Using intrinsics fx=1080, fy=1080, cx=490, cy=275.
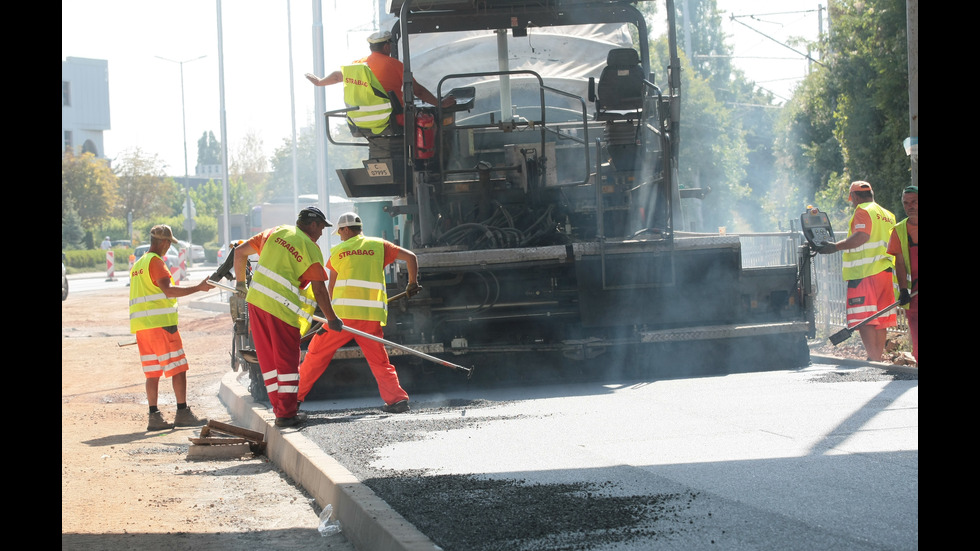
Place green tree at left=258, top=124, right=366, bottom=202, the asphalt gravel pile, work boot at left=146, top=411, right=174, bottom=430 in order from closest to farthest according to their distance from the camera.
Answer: the asphalt gravel pile < work boot at left=146, top=411, right=174, bottom=430 < green tree at left=258, top=124, right=366, bottom=202

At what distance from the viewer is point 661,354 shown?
8.99 m

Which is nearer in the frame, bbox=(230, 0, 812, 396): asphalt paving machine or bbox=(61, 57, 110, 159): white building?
bbox=(230, 0, 812, 396): asphalt paving machine

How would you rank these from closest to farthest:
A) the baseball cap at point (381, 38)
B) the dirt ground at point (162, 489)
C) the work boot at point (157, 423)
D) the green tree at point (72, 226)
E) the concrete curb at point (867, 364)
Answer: the dirt ground at point (162, 489)
the concrete curb at point (867, 364)
the baseball cap at point (381, 38)
the work boot at point (157, 423)
the green tree at point (72, 226)

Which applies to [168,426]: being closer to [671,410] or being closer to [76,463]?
[76,463]

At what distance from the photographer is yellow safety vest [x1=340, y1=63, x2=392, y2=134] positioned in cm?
855

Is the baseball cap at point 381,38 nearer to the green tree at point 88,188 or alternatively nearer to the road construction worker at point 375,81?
the road construction worker at point 375,81

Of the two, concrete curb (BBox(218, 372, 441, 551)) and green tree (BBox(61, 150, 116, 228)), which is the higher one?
green tree (BBox(61, 150, 116, 228))

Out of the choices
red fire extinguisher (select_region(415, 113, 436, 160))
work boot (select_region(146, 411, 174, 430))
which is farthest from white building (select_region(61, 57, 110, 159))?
red fire extinguisher (select_region(415, 113, 436, 160))

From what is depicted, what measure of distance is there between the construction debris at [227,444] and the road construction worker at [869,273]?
5044 mm

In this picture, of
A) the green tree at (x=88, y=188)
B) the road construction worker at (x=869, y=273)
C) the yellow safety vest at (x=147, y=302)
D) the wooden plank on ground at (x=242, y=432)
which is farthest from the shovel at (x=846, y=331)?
the green tree at (x=88, y=188)

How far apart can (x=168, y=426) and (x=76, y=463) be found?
1598mm

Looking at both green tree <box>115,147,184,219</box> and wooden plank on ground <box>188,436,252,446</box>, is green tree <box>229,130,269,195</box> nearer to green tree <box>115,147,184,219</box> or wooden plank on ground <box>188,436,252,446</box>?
green tree <box>115,147,184,219</box>

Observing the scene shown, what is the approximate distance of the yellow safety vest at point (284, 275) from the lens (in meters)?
7.37

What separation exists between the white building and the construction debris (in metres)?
65.3
